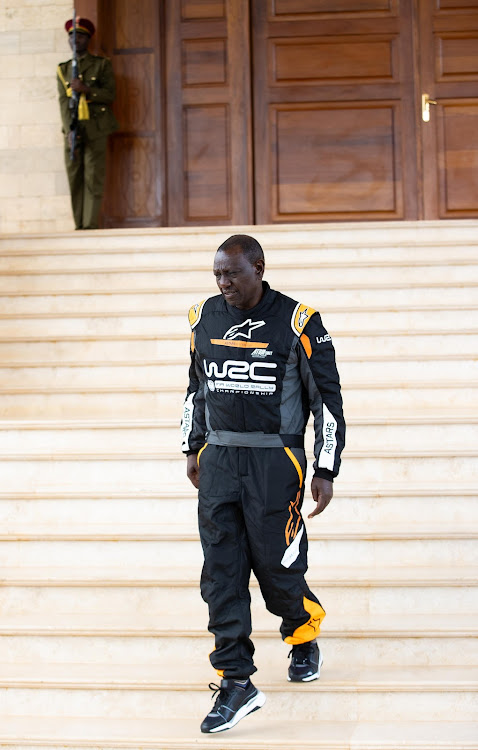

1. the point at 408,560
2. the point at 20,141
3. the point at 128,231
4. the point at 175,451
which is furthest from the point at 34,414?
the point at 20,141

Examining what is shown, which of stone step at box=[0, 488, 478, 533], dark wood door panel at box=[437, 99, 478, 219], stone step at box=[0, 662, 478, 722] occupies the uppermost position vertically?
dark wood door panel at box=[437, 99, 478, 219]

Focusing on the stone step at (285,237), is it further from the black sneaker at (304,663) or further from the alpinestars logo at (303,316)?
the black sneaker at (304,663)

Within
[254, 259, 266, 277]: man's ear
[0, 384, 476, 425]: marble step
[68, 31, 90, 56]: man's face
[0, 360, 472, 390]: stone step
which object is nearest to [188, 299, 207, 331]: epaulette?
[254, 259, 266, 277]: man's ear

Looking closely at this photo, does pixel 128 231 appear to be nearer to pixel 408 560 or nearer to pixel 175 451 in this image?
pixel 175 451

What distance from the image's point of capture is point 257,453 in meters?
2.50

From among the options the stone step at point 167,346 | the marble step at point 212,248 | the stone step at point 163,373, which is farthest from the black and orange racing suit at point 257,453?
the marble step at point 212,248

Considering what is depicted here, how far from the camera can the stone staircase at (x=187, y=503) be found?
8.70ft

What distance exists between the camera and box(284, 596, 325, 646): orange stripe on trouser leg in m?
2.63

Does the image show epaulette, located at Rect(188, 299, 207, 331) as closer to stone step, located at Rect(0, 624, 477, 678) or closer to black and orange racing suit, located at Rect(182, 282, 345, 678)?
black and orange racing suit, located at Rect(182, 282, 345, 678)

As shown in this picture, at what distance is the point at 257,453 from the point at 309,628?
0.55 m

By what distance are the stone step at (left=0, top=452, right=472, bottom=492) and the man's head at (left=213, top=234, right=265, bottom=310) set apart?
1254 mm

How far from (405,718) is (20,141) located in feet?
17.5

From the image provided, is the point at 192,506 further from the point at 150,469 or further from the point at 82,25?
the point at 82,25

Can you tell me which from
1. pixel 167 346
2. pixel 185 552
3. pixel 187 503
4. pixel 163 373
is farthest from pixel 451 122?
pixel 185 552
